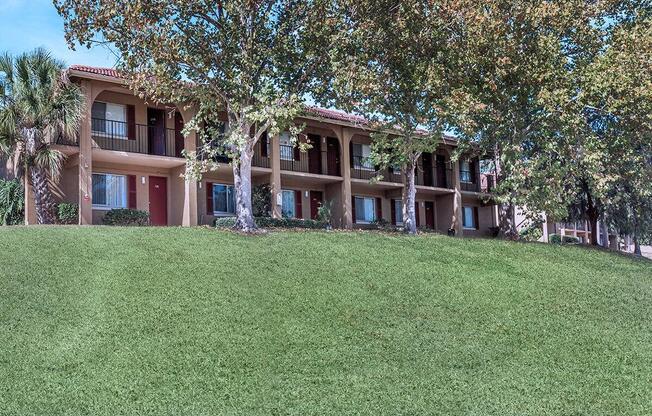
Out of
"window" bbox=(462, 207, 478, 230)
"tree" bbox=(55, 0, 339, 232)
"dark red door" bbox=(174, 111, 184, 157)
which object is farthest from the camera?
"window" bbox=(462, 207, 478, 230)

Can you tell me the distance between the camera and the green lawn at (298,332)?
7.99 m

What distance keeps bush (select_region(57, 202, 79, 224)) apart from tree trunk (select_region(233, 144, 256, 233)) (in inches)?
228

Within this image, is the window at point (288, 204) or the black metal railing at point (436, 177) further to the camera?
the black metal railing at point (436, 177)

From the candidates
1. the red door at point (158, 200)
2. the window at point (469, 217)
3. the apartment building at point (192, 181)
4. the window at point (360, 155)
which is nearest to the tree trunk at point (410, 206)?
the apartment building at point (192, 181)

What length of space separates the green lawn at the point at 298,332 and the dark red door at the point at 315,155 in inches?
552

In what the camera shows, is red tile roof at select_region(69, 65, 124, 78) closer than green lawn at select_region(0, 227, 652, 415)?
No

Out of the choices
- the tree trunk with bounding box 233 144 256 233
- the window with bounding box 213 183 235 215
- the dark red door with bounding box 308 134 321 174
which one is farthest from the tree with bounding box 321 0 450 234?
the window with bounding box 213 183 235 215

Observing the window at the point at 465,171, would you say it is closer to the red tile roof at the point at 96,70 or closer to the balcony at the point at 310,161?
the balcony at the point at 310,161

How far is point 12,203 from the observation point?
20922mm

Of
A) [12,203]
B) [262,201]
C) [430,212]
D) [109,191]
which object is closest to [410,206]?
[262,201]

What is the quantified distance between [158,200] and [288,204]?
259 inches

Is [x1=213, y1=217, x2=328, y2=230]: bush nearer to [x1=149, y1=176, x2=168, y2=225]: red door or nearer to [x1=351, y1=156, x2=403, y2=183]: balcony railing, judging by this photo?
[x1=149, y1=176, x2=168, y2=225]: red door

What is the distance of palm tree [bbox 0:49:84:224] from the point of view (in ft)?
62.5

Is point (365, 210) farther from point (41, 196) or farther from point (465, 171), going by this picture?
point (41, 196)
